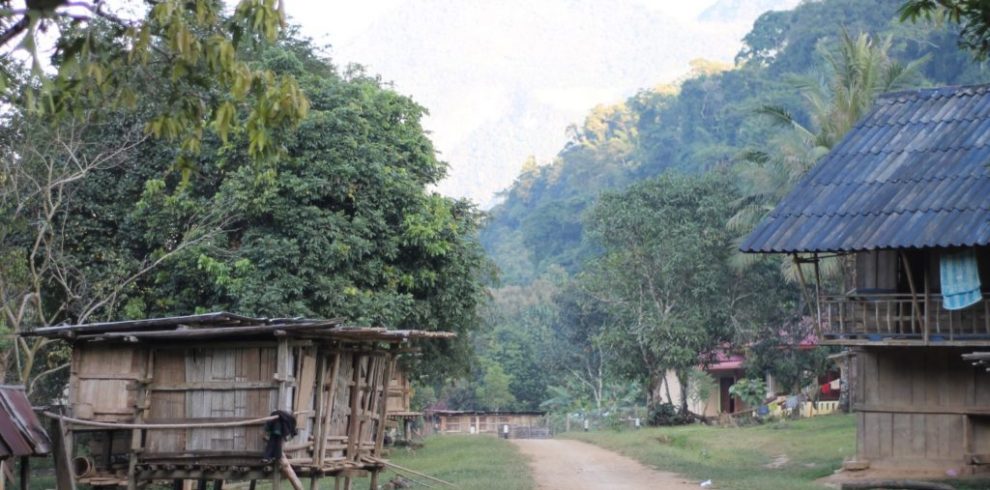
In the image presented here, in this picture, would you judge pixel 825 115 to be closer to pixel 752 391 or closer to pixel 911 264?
pixel 911 264

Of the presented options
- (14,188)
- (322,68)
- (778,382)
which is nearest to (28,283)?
(14,188)

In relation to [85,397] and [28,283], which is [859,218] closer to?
[85,397]

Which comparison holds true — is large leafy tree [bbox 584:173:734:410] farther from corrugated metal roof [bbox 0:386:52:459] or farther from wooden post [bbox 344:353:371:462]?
corrugated metal roof [bbox 0:386:52:459]

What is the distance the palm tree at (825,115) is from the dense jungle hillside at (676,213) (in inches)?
2.1

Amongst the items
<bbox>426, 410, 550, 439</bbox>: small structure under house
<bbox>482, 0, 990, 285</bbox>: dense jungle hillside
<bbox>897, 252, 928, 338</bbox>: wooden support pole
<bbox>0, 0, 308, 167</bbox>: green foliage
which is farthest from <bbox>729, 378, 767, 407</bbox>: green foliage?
<bbox>0, 0, 308, 167</bbox>: green foliage

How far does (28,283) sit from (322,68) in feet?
40.5

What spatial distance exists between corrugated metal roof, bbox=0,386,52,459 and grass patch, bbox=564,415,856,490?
459 inches

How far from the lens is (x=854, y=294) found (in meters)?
21.5

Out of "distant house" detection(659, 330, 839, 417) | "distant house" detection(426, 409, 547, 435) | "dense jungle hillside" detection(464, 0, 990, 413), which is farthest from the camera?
"distant house" detection(426, 409, 547, 435)

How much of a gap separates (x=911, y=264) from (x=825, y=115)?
11506mm

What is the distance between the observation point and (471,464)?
25.5 meters

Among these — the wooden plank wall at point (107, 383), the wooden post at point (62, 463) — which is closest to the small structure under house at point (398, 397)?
the wooden plank wall at point (107, 383)

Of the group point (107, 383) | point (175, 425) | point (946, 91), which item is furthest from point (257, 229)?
point (946, 91)

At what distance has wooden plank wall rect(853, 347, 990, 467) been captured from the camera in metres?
21.3
